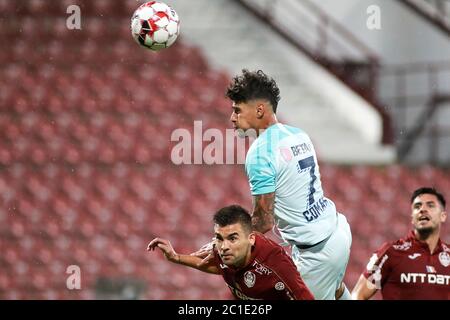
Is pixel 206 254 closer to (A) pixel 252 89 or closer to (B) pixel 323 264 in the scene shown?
(B) pixel 323 264

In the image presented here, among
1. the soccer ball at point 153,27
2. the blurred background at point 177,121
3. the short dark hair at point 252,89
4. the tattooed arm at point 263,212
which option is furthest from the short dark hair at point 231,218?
the blurred background at point 177,121

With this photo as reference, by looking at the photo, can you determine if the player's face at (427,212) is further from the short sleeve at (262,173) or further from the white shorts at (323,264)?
the short sleeve at (262,173)

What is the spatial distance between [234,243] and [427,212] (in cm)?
161

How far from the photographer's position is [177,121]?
1041 centimetres

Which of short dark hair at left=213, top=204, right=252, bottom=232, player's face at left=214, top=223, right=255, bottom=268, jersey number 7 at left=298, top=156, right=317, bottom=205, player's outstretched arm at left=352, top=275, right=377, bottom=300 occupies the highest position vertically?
jersey number 7 at left=298, top=156, right=317, bottom=205

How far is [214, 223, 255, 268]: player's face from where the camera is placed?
4395 millimetres

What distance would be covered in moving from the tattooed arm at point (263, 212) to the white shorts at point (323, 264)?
344 mm

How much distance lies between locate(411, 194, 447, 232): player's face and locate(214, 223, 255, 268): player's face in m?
1.50

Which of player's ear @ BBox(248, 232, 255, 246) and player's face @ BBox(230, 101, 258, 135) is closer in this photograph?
player's ear @ BBox(248, 232, 255, 246)

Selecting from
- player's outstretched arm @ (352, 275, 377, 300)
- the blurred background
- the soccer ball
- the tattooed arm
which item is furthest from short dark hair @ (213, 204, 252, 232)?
the blurred background

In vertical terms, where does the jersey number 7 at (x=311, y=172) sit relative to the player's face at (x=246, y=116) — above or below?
below

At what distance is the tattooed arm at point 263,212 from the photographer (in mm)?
4594

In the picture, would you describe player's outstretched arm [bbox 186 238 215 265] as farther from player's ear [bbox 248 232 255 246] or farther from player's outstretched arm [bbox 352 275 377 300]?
player's outstretched arm [bbox 352 275 377 300]

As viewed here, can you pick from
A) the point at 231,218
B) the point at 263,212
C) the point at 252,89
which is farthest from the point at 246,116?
the point at 231,218
